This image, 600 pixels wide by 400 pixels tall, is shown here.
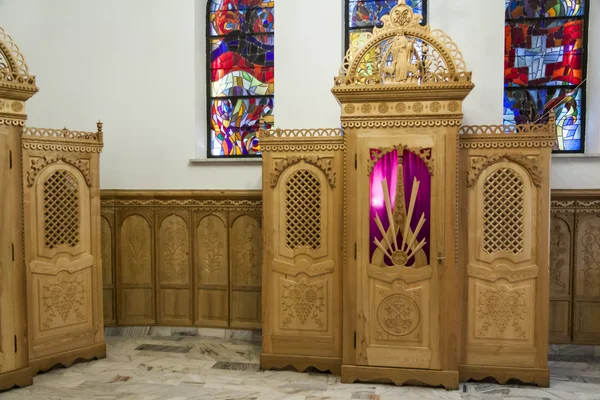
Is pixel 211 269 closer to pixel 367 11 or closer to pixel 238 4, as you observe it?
pixel 238 4

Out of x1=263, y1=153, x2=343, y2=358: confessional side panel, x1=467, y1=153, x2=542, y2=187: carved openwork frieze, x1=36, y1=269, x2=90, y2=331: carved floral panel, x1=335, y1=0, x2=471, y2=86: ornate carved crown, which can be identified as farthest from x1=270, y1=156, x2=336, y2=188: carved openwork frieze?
x1=36, y1=269, x2=90, y2=331: carved floral panel

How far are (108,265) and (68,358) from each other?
43.1 inches

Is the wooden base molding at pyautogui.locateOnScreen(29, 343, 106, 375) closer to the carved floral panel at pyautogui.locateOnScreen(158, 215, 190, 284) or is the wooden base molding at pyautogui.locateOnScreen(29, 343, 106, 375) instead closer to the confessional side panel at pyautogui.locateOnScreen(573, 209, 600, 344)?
Answer: the carved floral panel at pyautogui.locateOnScreen(158, 215, 190, 284)

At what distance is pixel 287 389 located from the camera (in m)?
3.51

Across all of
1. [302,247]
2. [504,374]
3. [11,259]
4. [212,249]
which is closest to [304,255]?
[302,247]

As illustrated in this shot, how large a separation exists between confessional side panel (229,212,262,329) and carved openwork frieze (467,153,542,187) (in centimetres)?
209

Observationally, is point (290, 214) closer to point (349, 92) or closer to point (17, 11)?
point (349, 92)

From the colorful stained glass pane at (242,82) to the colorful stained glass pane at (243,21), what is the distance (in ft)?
1.37

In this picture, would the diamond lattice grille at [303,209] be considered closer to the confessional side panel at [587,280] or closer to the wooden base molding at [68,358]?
the wooden base molding at [68,358]

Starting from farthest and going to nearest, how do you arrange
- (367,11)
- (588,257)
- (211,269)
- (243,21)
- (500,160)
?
(243,21) → (211,269) → (367,11) → (588,257) → (500,160)

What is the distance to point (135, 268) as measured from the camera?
483cm

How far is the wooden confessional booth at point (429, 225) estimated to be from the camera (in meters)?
3.44

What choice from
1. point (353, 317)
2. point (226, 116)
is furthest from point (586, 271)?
point (226, 116)

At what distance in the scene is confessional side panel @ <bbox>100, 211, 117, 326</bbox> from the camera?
4.79 metres
